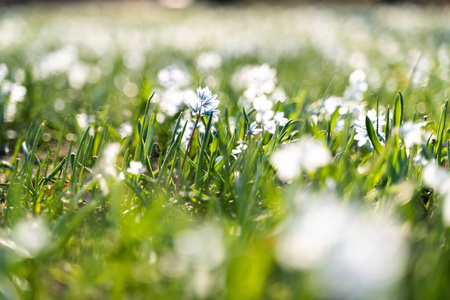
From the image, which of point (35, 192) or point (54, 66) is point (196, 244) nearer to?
point (35, 192)

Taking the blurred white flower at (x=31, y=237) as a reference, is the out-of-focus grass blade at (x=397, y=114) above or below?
above

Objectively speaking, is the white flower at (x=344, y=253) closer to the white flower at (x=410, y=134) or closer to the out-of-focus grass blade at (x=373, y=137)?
the white flower at (x=410, y=134)

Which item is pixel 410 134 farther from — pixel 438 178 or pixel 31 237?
pixel 31 237

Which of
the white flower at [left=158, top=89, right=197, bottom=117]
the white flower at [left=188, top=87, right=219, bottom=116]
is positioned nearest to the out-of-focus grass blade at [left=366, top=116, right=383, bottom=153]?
the white flower at [left=188, top=87, right=219, bottom=116]

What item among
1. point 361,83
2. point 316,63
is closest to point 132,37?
point 316,63

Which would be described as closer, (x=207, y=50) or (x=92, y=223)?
(x=92, y=223)

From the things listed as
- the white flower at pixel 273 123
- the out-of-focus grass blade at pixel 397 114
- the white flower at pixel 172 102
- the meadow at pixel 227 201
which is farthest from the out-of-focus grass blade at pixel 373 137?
the white flower at pixel 172 102

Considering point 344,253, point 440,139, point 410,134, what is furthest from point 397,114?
point 344,253

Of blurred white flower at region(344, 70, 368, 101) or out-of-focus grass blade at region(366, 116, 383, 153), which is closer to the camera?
out-of-focus grass blade at region(366, 116, 383, 153)

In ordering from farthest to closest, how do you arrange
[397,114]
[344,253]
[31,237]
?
[397,114] < [31,237] < [344,253]

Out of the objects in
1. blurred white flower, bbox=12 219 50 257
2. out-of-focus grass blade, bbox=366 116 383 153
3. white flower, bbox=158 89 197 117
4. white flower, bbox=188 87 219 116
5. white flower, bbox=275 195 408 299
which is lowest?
blurred white flower, bbox=12 219 50 257

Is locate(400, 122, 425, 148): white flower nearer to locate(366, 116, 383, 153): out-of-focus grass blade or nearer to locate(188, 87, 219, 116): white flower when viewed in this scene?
locate(366, 116, 383, 153): out-of-focus grass blade
